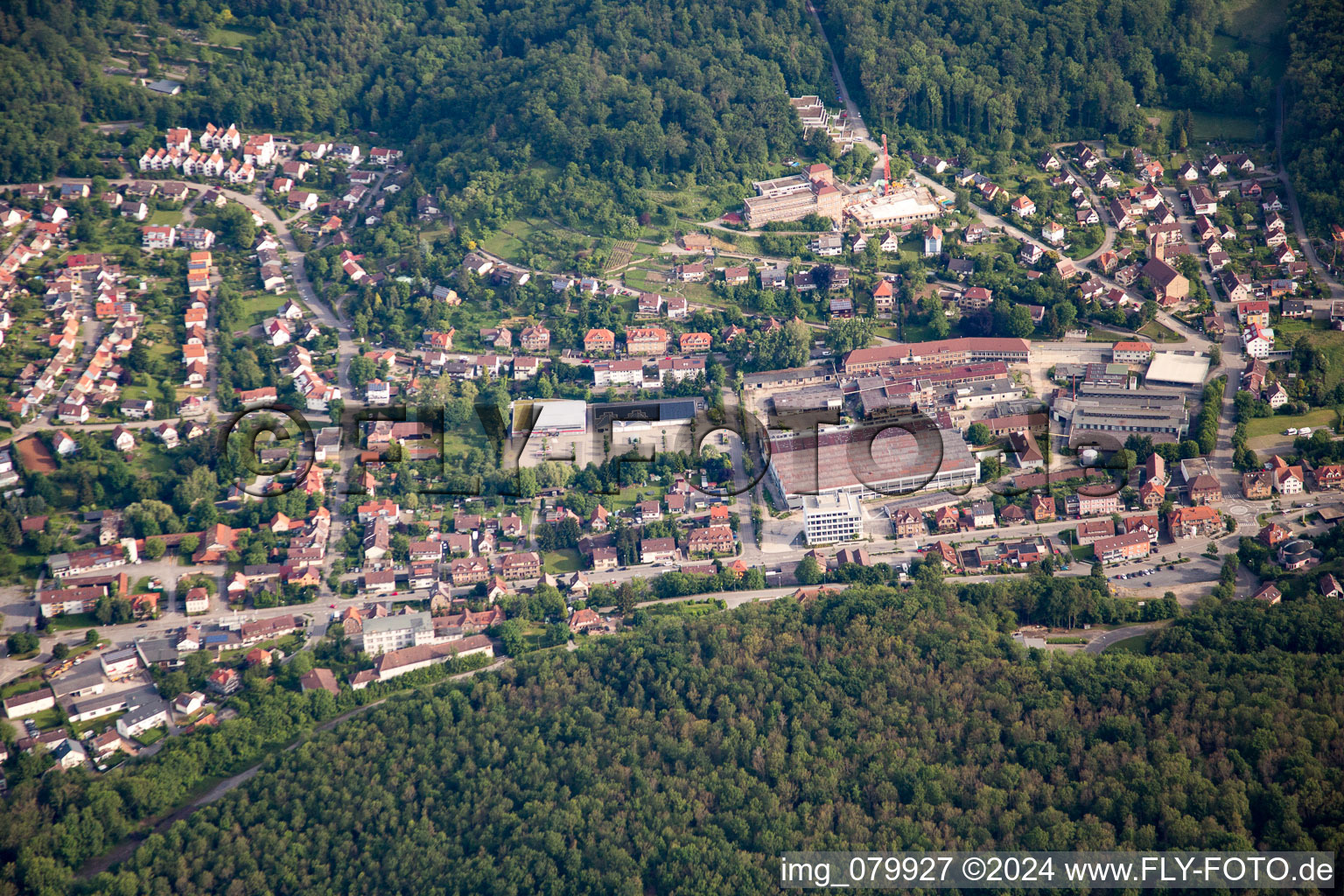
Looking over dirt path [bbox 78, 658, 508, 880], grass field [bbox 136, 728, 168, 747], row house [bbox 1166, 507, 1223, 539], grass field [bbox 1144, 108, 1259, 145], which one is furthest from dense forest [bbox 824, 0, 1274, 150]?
grass field [bbox 136, 728, 168, 747]

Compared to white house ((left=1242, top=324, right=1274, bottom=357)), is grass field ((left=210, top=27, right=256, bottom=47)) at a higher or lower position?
higher

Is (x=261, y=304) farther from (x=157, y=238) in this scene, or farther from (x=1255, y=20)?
(x=1255, y=20)

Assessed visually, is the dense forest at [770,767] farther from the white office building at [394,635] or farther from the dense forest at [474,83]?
the dense forest at [474,83]

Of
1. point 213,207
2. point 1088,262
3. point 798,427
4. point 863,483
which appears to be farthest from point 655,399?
point 213,207

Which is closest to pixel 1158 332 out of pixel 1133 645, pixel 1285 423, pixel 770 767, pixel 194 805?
pixel 1285 423

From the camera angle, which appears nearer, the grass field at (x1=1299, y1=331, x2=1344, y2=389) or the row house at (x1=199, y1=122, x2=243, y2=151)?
the grass field at (x1=1299, y1=331, x2=1344, y2=389)

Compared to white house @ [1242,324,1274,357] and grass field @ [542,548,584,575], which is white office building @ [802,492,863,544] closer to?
grass field @ [542,548,584,575]

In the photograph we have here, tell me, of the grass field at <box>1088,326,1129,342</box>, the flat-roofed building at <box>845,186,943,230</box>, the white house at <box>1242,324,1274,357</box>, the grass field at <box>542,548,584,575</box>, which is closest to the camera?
the grass field at <box>542,548,584,575</box>

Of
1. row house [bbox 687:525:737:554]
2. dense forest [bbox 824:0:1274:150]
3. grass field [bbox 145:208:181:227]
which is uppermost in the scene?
dense forest [bbox 824:0:1274:150]

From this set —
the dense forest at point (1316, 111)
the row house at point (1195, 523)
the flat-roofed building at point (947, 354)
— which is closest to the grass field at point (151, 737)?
the flat-roofed building at point (947, 354)
